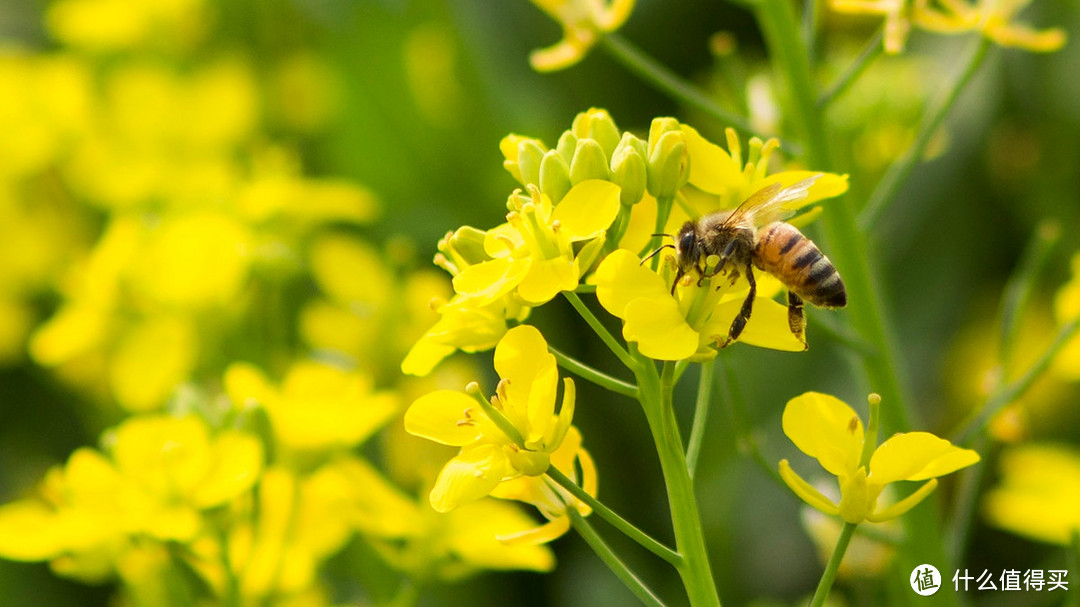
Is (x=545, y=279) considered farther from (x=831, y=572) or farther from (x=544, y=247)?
(x=831, y=572)

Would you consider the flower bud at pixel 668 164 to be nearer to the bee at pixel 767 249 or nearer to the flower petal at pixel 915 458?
the bee at pixel 767 249

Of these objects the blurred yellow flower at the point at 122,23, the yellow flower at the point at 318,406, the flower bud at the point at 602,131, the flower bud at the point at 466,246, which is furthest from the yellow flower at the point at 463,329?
the blurred yellow flower at the point at 122,23

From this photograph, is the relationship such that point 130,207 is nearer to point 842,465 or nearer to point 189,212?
point 189,212

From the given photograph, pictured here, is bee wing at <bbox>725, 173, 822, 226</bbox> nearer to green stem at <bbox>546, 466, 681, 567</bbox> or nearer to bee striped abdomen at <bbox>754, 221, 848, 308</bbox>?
bee striped abdomen at <bbox>754, 221, 848, 308</bbox>

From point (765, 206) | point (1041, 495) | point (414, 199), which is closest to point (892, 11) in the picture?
point (765, 206)

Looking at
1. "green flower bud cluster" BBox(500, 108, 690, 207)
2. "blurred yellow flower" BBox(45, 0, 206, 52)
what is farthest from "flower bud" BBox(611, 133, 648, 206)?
"blurred yellow flower" BBox(45, 0, 206, 52)
